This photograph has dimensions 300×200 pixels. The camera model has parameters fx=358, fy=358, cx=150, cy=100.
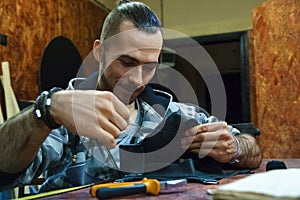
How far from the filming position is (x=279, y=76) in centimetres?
204

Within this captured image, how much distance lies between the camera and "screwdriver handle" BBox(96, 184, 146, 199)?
0.49 metres

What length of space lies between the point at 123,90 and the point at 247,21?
2.26 metres

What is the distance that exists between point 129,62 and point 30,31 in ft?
4.84

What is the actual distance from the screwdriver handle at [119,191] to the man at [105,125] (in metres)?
0.07

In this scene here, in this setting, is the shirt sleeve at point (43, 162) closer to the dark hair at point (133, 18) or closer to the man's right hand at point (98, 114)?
the man's right hand at point (98, 114)

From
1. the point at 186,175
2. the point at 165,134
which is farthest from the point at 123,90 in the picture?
the point at 186,175

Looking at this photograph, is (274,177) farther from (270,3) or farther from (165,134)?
(270,3)

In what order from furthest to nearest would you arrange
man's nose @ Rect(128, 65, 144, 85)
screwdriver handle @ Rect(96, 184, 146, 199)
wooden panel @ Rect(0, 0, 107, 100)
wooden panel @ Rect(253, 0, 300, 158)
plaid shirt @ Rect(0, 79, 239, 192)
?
wooden panel @ Rect(0, 0, 107, 100) → wooden panel @ Rect(253, 0, 300, 158) → man's nose @ Rect(128, 65, 144, 85) → plaid shirt @ Rect(0, 79, 239, 192) → screwdriver handle @ Rect(96, 184, 146, 199)

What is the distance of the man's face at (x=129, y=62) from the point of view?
1.01 metres

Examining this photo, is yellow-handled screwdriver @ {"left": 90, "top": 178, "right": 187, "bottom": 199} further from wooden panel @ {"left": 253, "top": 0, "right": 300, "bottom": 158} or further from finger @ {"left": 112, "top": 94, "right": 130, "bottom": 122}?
wooden panel @ {"left": 253, "top": 0, "right": 300, "bottom": 158}

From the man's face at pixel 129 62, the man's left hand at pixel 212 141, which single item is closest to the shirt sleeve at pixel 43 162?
the man's face at pixel 129 62

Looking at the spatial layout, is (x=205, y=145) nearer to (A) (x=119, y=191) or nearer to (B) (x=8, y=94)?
(A) (x=119, y=191)

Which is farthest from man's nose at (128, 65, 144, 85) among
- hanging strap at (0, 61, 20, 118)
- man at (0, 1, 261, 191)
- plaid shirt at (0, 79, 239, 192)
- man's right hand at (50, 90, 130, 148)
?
hanging strap at (0, 61, 20, 118)

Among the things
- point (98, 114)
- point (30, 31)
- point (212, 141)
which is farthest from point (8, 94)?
point (98, 114)
